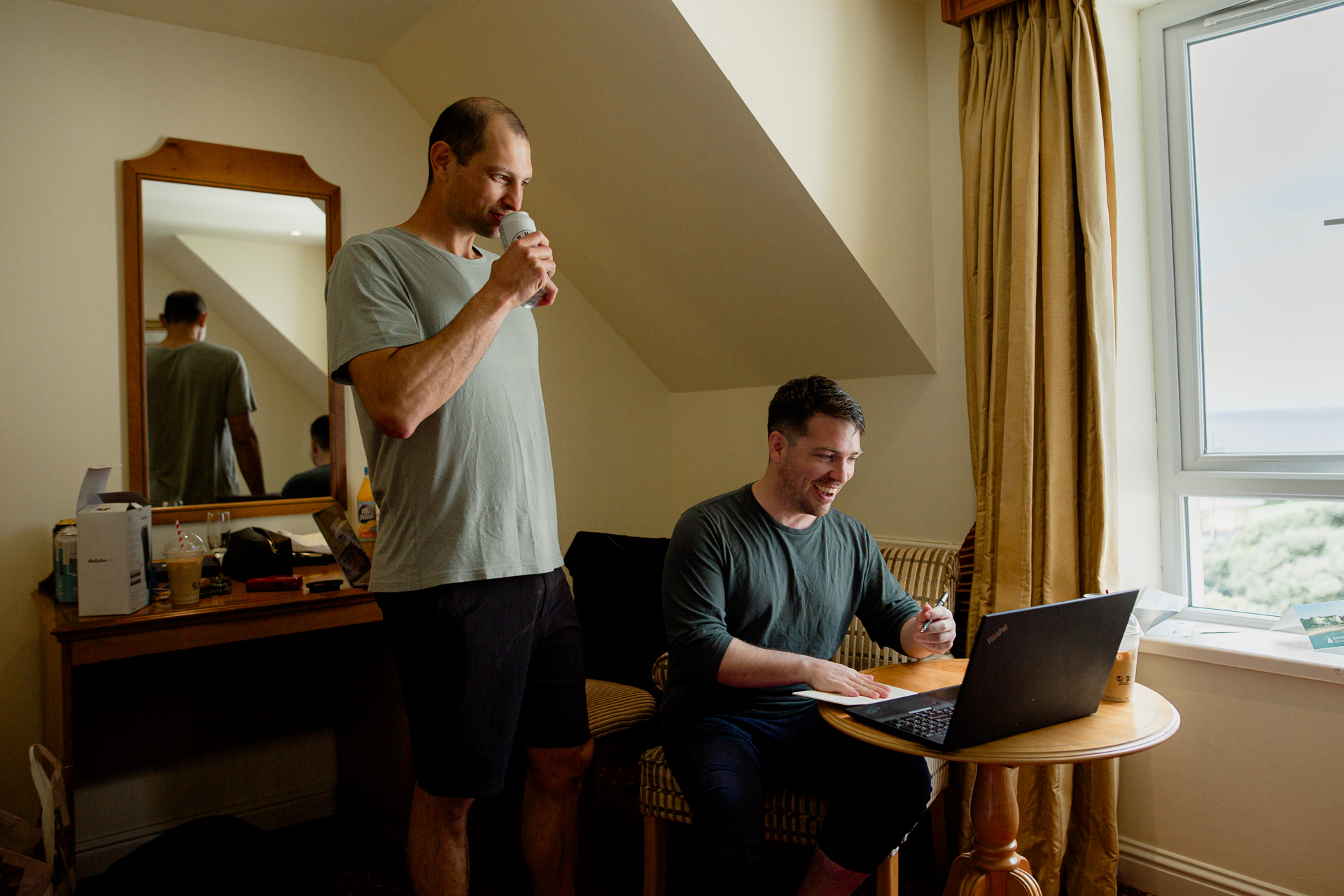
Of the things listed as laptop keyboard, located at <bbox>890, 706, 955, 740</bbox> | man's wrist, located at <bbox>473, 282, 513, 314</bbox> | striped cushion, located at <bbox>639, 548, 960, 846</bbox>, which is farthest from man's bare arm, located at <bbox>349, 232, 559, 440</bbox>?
striped cushion, located at <bbox>639, 548, 960, 846</bbox>

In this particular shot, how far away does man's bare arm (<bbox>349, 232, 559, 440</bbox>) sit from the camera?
1281 millimetres

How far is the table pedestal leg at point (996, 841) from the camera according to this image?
1.58 m

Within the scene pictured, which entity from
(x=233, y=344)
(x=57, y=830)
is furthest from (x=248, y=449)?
(x=57, y=830)

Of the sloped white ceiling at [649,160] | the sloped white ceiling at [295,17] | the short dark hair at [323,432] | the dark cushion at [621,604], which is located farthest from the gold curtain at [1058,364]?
the short dark hair at [323,432]

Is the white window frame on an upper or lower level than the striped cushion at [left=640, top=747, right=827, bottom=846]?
upper

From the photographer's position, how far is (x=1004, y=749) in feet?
4.48

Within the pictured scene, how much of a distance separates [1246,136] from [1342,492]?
0.89 metres

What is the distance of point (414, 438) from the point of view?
140 cm

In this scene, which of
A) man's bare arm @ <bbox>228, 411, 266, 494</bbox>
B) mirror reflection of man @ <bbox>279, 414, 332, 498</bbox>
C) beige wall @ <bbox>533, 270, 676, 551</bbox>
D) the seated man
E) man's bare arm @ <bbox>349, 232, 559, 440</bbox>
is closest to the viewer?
man's bare arm @ <bbox>349, 232, 559, 440</bbox>

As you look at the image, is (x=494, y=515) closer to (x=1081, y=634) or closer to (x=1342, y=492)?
(x=1081, y=634)

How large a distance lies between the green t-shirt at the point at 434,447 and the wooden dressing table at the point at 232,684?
88 centimetres

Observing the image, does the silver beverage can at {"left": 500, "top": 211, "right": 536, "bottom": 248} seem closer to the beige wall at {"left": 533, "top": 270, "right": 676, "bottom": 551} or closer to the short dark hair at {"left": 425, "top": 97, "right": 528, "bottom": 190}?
the short dark hair at {"left": 425, "top": 97, "right": 528, "bottom": 190}

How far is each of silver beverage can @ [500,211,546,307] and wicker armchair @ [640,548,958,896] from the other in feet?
3.43

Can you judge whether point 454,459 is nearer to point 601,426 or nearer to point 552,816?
point 552,816
